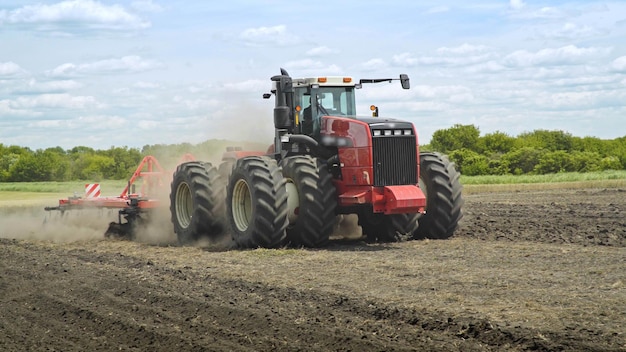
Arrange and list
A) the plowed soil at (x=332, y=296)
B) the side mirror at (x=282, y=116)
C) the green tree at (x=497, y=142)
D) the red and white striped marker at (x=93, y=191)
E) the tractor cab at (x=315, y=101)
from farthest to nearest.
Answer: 1. the green tree at (x=497, y=142)
2. the red and white striped marker at (x=93, y=191)
3. the tractor cab at (x=315, y=101)
4. the side mirror at (x=282, y=116)
5. the plowed soil at (x=332, y=296)

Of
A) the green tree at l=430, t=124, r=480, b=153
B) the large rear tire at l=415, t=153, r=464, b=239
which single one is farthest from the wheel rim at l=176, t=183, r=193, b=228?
the green tree at l=430, t=124, r=480, b=153

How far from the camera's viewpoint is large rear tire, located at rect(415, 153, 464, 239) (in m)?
15.9

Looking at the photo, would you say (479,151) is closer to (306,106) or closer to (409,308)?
(306,106)

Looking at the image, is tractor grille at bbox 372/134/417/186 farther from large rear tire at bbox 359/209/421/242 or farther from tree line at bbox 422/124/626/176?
tree line at bbox 422/124/626/176

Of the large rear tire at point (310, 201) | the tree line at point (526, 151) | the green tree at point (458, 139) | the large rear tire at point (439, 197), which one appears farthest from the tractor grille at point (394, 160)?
the green tree at point (458, 139)

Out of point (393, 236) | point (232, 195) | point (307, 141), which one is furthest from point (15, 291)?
point (393, 236)

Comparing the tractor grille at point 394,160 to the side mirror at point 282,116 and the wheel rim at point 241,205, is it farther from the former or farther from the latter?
the wheel rim at point 241,205

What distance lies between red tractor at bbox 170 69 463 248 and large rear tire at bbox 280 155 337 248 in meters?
0.02

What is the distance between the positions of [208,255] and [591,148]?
42.3 meters

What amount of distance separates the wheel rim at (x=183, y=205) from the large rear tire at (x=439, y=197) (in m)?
4.74

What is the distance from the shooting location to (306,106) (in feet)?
53.4

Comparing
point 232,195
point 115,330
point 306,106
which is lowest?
point 115,330

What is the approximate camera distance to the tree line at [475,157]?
4462cm

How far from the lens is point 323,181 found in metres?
15.0
